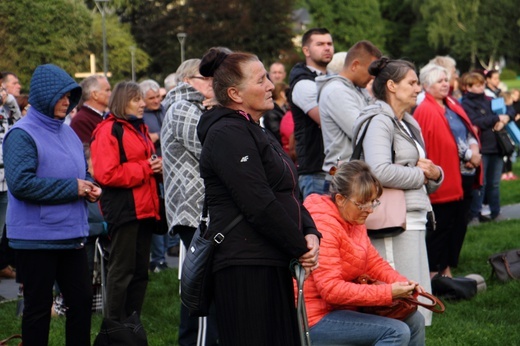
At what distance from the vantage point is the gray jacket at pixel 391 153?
6367 millimetres

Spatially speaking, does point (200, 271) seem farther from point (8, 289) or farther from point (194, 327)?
point (8, 289)

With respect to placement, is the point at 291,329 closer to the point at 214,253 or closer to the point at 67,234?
the point at 214,253

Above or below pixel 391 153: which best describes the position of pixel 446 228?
below

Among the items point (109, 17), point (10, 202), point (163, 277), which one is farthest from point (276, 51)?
point (10, 202)

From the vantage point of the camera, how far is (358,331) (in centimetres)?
527

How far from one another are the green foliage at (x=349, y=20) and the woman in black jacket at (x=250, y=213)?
88182mm

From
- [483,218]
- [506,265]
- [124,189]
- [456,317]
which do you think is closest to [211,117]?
[124,189]

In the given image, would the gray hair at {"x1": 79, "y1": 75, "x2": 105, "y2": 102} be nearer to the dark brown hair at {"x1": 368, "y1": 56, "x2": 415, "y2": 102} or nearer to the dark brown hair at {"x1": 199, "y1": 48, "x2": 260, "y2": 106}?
the dark brown hair at {"x1": 368, "y1": 56, "x2": 415, "y2": 102}

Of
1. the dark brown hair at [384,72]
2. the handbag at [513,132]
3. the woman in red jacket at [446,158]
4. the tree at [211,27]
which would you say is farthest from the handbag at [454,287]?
the tree at [211,27]

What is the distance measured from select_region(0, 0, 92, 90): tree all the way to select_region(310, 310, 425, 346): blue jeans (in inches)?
239

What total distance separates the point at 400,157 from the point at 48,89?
7.80 feet

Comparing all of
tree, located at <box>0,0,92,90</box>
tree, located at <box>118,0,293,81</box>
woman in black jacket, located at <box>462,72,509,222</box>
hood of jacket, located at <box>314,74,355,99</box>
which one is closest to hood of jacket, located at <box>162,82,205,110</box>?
hood of jacket, located at <box>314,74,355,99</box>

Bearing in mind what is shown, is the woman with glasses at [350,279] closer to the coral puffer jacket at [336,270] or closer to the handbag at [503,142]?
the coral puffer jacket at [336,270]

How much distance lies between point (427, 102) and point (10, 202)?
4131 mm
